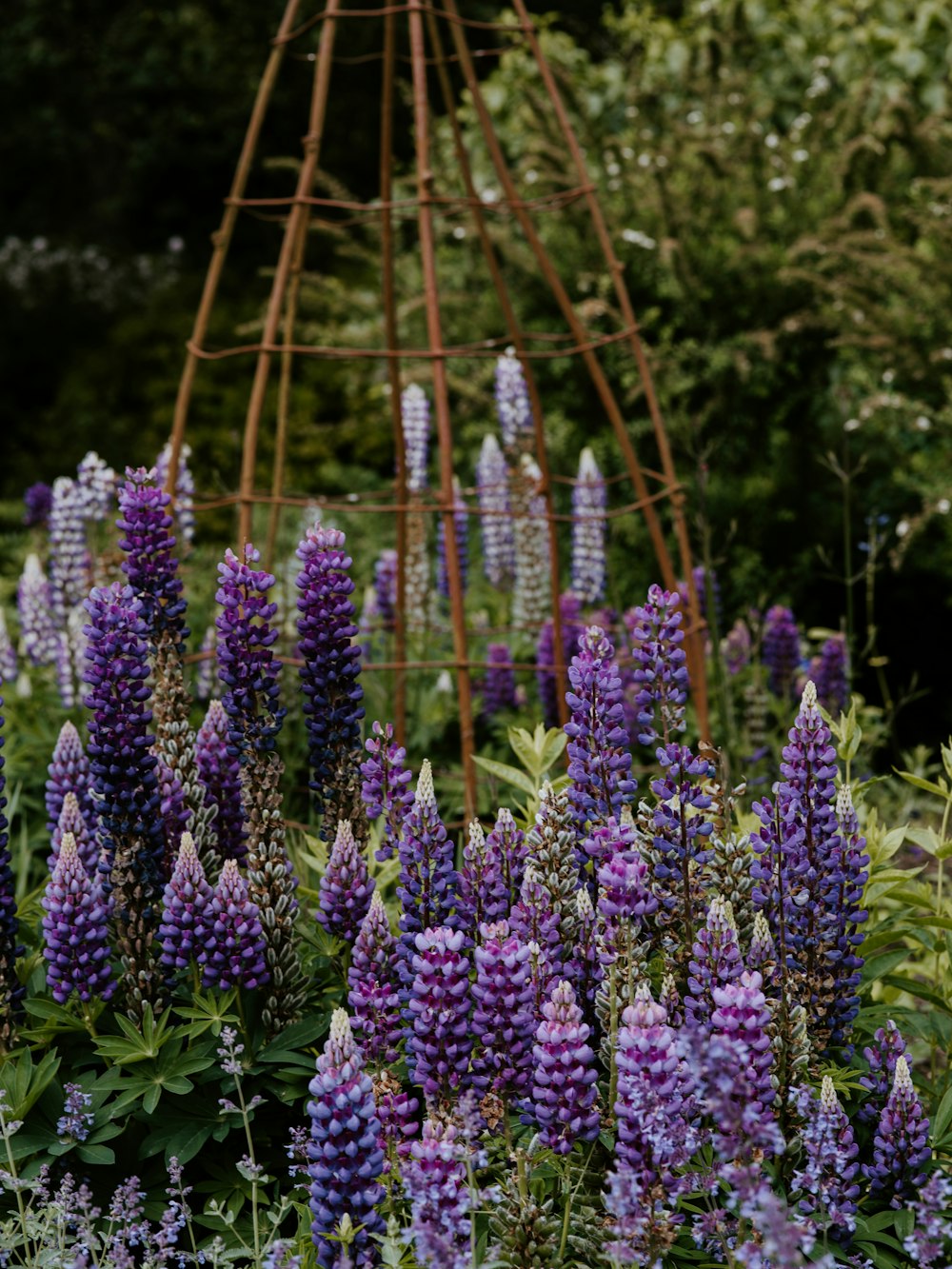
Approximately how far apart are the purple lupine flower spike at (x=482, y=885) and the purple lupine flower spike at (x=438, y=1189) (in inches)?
16.9

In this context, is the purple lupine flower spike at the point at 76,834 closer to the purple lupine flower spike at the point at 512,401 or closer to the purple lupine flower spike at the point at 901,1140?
the purple lupine flower spike at the point at 901,1140

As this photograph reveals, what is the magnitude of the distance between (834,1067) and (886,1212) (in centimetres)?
22

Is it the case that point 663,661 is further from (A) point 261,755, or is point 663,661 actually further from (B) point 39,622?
(B) point 39,622

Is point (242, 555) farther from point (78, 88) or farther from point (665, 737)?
point (78, 88)

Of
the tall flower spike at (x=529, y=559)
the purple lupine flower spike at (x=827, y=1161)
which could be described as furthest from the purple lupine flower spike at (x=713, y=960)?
the tall flower spike at (x=529, y=559)

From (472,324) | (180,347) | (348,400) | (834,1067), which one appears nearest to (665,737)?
(834,1067)

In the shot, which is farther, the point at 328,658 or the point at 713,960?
the point at 328,658

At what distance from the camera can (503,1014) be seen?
5.90ft

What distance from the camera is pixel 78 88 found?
15.7m

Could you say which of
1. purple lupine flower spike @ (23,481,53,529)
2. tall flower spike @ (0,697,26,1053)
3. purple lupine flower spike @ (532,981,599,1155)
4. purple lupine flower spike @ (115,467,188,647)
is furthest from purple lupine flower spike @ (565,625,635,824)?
purple lupine flower spike @ (23,481,53,529)

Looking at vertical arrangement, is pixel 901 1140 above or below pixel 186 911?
below

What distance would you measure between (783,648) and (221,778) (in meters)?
2.43

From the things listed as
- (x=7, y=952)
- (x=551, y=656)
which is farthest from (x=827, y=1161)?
(x=551, y=656)

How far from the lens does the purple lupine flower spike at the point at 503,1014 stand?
1.76 meters
